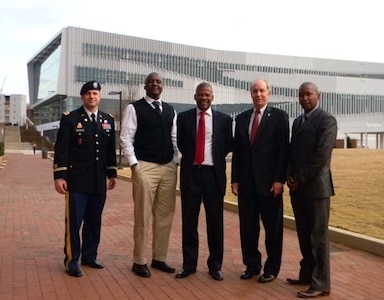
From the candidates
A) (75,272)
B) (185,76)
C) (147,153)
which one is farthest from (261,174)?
(185,76)

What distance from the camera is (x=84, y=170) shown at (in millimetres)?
5320

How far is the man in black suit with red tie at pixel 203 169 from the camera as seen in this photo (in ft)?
17.1

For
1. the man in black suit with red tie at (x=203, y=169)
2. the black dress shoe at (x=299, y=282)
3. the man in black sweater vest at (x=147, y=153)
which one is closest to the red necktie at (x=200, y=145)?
the man in black suit with red tie at (x=203, y=169)

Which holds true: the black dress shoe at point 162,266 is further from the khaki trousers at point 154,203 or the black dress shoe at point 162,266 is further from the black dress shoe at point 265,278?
the black dress shoe at point 265,278

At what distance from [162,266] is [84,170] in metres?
1.37

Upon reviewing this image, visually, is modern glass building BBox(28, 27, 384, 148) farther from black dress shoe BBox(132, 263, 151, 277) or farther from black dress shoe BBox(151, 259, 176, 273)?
black dress shoe BBox(132, 263, 151, 277)

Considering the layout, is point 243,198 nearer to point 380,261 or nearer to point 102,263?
point 102,263

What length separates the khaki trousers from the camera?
5258 mm

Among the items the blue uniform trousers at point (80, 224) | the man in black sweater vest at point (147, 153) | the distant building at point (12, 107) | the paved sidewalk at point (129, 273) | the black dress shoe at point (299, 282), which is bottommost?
the paved sidewalk at point (129, 273)

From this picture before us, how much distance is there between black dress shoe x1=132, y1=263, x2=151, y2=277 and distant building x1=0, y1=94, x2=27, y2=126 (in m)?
151

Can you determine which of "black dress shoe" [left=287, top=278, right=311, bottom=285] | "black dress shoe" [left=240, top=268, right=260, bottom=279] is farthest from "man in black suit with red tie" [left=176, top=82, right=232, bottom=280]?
"black dress shoe" [left=287, top=278, right=311, bottom=285]

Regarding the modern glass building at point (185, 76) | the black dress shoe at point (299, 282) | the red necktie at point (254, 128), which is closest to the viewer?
the black dress shoe at point (299, 282)

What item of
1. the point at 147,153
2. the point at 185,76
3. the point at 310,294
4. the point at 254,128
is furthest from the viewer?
the point at 185,76

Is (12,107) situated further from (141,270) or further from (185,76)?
(141,270)
